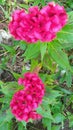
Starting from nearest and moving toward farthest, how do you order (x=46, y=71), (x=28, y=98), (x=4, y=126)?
(x=28, y=98), (x=4, y=126), (x=46, y=71)

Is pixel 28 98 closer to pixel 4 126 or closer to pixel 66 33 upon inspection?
pixel 66 33

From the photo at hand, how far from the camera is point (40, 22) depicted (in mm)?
1475

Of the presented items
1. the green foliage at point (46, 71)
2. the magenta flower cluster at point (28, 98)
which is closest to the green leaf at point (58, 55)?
the green foliage at point (46, 71)

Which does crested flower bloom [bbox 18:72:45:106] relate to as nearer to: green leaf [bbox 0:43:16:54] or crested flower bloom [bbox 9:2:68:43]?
crested flower bloom [bbox 9:2:68:43]

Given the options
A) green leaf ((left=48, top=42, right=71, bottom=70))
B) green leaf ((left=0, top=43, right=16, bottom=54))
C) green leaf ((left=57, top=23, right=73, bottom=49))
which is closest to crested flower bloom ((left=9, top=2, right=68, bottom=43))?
green leaf ((left=57, top=23, right=73, bottom=49))

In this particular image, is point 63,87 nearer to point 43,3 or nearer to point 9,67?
point 9,67

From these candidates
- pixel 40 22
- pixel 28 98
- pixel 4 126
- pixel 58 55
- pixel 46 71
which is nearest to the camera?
pixel 40 22

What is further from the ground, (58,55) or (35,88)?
(58,55)

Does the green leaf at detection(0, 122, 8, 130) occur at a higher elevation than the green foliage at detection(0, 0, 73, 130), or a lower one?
lower

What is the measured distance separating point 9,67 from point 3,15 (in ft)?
1.77

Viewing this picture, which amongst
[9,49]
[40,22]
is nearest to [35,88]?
[40,22]

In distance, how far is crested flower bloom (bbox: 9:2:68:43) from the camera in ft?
4.83

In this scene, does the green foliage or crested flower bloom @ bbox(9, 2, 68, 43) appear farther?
the green foliage

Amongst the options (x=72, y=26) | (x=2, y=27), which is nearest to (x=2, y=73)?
(x=2, y=27)
